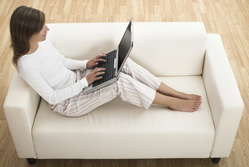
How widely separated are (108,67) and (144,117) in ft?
1.22

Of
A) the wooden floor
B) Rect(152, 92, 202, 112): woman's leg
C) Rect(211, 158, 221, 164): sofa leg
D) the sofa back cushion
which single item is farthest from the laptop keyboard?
the wooden floor

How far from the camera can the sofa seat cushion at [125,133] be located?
164 centimetres

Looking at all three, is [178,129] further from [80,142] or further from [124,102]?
[80,142]

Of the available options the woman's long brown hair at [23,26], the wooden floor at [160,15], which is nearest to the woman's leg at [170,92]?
the wooden floor at [160,15]

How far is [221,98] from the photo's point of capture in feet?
5.16

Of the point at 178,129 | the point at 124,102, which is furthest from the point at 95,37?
the point at 178,129

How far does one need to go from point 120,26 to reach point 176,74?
1.68 ft

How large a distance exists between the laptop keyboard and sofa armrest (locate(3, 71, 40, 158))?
1.27 ft

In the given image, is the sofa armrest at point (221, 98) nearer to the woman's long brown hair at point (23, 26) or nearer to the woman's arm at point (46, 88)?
the woman's arm at point (46, 88)

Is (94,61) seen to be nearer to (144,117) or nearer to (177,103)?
(144,117)

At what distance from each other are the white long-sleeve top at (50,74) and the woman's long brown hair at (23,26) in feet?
0.21

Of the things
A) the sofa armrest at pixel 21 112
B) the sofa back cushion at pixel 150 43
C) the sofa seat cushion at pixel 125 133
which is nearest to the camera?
the sofa armrest at pixel 21 112

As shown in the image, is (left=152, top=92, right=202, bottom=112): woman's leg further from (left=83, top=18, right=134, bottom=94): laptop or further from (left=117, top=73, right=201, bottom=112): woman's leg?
(left=83, top=18, right=134, bottom=94): laptop

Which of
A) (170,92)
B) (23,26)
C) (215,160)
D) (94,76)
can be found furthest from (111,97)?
(215,160)
